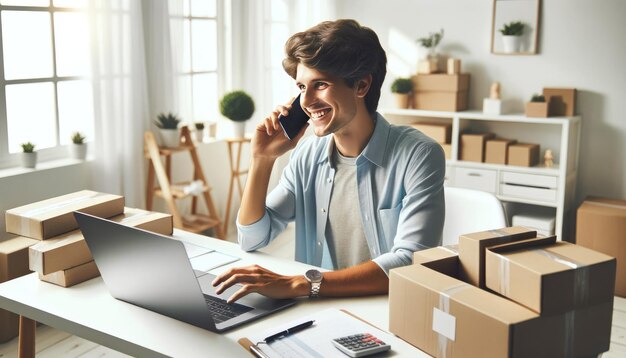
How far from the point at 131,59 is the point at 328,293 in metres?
2.50

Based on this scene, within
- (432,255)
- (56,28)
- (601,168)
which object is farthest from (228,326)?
(601,168)

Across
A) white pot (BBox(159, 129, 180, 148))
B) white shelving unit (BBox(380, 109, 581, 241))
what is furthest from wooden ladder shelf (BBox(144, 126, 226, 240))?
white shelving unit (BBox(380, 109, 581, 241))

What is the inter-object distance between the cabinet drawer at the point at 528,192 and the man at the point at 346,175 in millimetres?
2578

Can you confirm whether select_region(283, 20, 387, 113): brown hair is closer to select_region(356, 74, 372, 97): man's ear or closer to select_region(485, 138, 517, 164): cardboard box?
select_region(356, 74, 372, 97): man's ear

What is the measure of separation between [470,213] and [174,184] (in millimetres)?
2428

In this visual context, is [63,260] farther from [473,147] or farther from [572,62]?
[572,62]

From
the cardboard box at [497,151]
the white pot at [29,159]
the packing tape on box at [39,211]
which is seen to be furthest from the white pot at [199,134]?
the packing tape on box at [39,211]

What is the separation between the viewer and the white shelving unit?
4277mm

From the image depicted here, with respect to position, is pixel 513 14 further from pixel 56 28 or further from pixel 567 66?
pixel 56 28

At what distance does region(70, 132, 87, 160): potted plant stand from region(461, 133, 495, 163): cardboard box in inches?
99.5

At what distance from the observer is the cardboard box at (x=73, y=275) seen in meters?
1.72

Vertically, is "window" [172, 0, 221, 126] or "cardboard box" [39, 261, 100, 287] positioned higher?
"window" [172, 0, 221, 126]

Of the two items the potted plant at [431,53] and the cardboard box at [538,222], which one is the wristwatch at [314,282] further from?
the potted plant at [431,53]

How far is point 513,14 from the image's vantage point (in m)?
4.59
